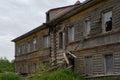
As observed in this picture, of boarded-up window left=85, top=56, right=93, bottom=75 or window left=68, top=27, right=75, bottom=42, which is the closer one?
boarded-up window left=85, top=56, right=93, bottom=75

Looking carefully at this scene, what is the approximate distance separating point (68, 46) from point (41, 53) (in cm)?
862

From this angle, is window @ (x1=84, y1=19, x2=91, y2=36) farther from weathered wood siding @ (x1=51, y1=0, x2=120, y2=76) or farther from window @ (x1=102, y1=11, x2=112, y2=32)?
window @ (x1=102, y1=11, x2=112, y2=32)

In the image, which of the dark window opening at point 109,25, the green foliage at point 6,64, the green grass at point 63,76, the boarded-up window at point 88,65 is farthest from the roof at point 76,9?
the green foliage at point 6,64

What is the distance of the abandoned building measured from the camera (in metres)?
24.4

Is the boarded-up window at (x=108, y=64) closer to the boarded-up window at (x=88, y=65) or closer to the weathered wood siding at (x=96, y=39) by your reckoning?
the weathered wood siding at (x=96, y=39)

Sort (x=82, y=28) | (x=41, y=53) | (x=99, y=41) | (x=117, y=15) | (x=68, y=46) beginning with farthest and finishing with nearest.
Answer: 1. (x=41, y=53)
2. (x=68, y=46)
3. (x=82, y=28)
4. (x=99, y=41)
5. (x=117, y=15)

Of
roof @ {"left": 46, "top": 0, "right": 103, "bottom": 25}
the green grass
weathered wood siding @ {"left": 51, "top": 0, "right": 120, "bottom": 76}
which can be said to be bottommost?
the green grass

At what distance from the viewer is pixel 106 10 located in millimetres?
25250

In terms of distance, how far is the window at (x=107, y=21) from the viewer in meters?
25.1

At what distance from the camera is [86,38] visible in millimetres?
27609

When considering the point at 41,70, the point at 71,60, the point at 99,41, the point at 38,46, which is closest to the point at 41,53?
the point at 38,46

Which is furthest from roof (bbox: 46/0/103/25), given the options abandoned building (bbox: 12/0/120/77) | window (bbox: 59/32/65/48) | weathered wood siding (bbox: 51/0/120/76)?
window (bbox: 59/32/65/48)

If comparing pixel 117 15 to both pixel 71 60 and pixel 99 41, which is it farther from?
pixel 71 60

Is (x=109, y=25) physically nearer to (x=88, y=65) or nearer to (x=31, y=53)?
(x=88, y=65)
